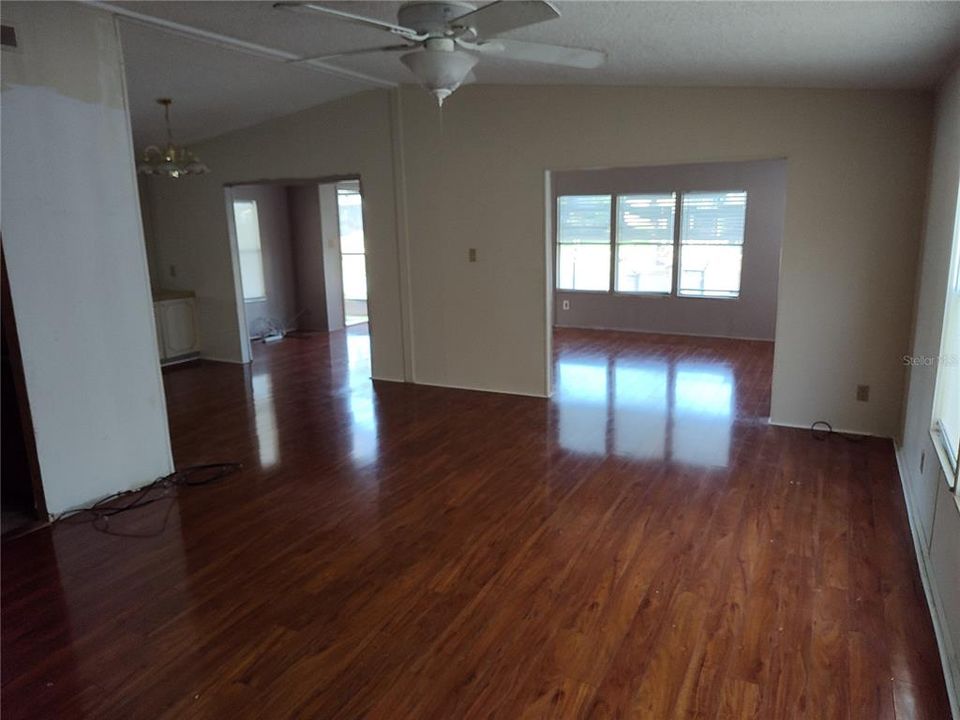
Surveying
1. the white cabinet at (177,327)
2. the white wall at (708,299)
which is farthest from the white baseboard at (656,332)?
the white cabinet at (177,327)

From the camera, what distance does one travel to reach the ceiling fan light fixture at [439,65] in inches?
100

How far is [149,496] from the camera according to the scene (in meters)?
3.71

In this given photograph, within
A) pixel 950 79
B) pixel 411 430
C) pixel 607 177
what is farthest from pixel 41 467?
pixel 607 177

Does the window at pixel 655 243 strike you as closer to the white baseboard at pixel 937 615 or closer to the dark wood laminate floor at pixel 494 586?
the dark wood laminate floor at pixel 494 586

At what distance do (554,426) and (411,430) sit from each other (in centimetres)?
107

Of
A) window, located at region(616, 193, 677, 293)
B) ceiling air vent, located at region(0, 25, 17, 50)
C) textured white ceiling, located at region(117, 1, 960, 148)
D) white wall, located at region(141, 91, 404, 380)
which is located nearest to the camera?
textured white ceiling, located at region(117, 1, 960, 148)

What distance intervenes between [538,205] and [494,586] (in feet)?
11.2

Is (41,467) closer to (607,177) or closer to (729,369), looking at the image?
(729,369)

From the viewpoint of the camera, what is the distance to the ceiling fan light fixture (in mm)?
2549

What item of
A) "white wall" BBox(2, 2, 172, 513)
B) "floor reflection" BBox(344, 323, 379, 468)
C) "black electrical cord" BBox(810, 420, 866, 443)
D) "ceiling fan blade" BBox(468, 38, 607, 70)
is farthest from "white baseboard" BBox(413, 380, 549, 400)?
"ceiling fan blade" BBox(468, 38, 607, 70)

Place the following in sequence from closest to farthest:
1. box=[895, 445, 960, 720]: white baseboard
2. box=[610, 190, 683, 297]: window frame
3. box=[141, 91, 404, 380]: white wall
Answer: box=[895, 445, 960, 720]: white baseboard < box=[141, 91, 404, 380]: white wall < box=[610, 190, 683, 297]: window frame

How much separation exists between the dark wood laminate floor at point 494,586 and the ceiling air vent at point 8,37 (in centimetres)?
234

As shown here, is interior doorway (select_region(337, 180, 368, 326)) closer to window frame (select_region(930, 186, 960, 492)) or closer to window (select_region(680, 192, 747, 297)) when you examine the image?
window (select_region(680, 192, 747, 297))

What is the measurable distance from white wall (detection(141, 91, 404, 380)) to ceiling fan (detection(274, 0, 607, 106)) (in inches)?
126
